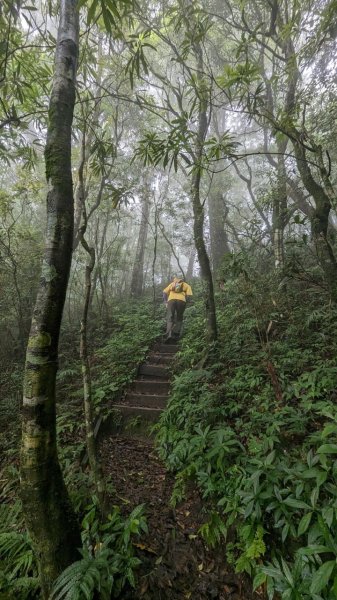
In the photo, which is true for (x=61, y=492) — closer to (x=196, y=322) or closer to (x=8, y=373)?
(x=8, y=373)

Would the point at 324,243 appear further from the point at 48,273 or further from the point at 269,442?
the point at 48,273

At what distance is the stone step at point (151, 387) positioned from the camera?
235 inches

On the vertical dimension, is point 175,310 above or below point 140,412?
above

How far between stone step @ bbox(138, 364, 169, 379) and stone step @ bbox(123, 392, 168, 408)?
32.5 inches

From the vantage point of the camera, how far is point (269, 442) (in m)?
2.93

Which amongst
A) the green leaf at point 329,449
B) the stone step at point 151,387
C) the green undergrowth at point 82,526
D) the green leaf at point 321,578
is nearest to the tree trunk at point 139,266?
the green undergrowth at point 82,526

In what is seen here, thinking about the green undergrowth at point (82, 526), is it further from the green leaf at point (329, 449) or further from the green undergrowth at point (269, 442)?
the green leaf at point (329, 449)

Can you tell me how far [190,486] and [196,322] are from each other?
473cm

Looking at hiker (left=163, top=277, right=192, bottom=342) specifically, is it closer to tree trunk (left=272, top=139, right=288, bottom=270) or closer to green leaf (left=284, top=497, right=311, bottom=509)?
tree trunk (left=272, top=139, right=288, bottom=270)

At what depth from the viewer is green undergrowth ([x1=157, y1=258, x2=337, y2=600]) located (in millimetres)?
2215

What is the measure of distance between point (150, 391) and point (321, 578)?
171 inches

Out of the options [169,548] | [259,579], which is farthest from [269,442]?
[169,548]

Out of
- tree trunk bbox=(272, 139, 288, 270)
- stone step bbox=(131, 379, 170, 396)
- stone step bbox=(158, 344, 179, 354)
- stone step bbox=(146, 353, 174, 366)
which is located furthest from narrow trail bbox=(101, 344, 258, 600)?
tree trunk bbox=(272, 139, 288, 270)

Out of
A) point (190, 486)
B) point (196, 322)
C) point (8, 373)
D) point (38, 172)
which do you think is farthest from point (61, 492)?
point (38, 172)
